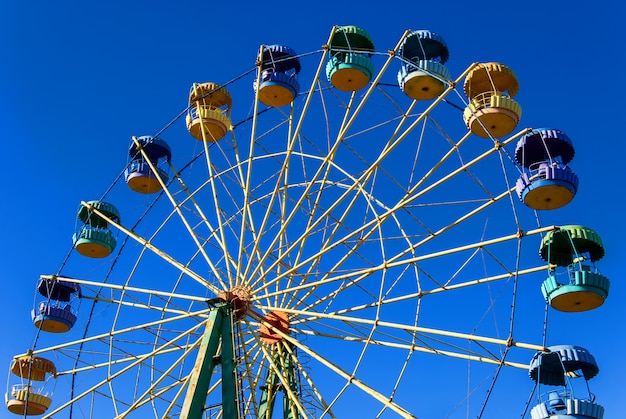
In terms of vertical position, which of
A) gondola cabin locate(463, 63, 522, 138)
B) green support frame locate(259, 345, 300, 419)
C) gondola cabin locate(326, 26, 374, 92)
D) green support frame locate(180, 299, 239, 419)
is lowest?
green support frame locate(180, 299, 239, 419)

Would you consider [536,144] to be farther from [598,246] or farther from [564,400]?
[564,400]

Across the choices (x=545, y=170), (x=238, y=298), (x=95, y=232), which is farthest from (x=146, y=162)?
(x=545, y=170)

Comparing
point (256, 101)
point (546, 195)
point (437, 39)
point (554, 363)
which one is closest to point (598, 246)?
point (546, 195)

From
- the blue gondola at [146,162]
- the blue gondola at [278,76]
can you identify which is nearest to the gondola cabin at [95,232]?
the blue gondola at [146,162]

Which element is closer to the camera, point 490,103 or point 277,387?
point 490,103

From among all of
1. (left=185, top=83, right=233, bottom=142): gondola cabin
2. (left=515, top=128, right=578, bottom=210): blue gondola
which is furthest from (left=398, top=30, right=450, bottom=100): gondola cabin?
(left=185, top=83, right=233, bottom=142): gondola cabin

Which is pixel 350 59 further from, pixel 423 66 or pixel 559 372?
pixel 559 372

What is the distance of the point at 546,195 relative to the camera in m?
17.4

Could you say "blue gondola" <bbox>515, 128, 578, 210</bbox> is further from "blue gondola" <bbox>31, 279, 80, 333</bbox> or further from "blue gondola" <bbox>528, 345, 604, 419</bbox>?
"blue gondola" <bbox>31, 279, 80, 333</bbox>

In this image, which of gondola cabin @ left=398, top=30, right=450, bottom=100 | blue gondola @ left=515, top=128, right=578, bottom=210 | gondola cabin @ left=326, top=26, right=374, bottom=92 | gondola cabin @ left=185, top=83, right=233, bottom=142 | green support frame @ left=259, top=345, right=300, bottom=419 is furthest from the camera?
gondola cabin @ left=185, top=83, right=233, bottom=142

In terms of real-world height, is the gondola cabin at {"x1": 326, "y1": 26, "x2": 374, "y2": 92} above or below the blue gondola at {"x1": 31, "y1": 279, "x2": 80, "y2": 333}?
above

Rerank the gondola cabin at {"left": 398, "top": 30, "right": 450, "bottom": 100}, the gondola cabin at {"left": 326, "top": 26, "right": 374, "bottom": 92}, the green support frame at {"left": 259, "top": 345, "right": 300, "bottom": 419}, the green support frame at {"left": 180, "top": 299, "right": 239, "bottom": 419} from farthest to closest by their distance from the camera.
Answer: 1. the green support frame at {"left": 259, "top": 345, "right": 300, "bottom": 419}
2. the gondola cabin at {"left": 326, "top": 26, "right": 374, "bottom": 92}
3. the gondola cabin at {"left": 398, "top": 30, "right": 450, "bottom": 100}
4. the green support frame at {"left": 180, "top": 299, "right": 239, "bottom": 419}

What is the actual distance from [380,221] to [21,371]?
1053 cm

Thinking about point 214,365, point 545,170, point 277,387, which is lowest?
point 214,365
